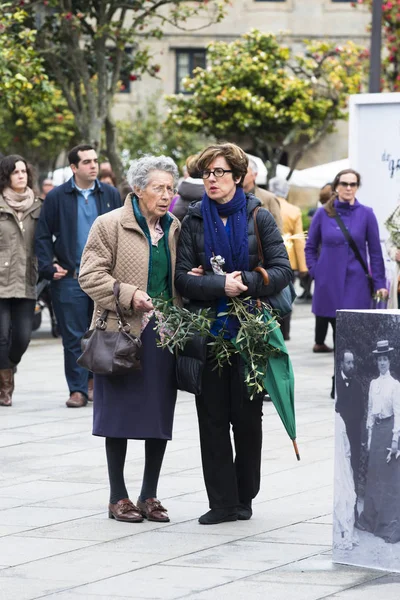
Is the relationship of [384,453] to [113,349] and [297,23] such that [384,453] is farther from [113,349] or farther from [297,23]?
[297,23]

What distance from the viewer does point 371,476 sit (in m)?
5.91

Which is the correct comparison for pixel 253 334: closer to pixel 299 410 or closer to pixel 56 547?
pixel 56 547

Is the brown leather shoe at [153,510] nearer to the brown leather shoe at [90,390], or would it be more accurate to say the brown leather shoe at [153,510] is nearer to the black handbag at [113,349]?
the black handbag at [113,349]

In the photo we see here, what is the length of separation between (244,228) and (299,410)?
4383mm

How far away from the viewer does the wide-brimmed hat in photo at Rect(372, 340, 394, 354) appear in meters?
5.81

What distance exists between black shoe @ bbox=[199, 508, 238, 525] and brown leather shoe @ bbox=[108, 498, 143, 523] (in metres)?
0.33

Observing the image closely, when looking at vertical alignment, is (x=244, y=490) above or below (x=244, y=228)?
below

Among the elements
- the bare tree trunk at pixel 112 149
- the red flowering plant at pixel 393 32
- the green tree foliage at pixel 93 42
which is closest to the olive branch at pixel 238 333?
the green tree foliage at pixel 93 42

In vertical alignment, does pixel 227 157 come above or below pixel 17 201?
above

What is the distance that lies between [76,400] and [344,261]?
248cm

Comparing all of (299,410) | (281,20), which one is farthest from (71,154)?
(281,20)

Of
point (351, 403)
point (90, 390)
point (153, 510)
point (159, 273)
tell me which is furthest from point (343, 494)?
point (90, 390)

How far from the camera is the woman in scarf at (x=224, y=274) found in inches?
276

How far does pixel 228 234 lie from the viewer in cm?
705
